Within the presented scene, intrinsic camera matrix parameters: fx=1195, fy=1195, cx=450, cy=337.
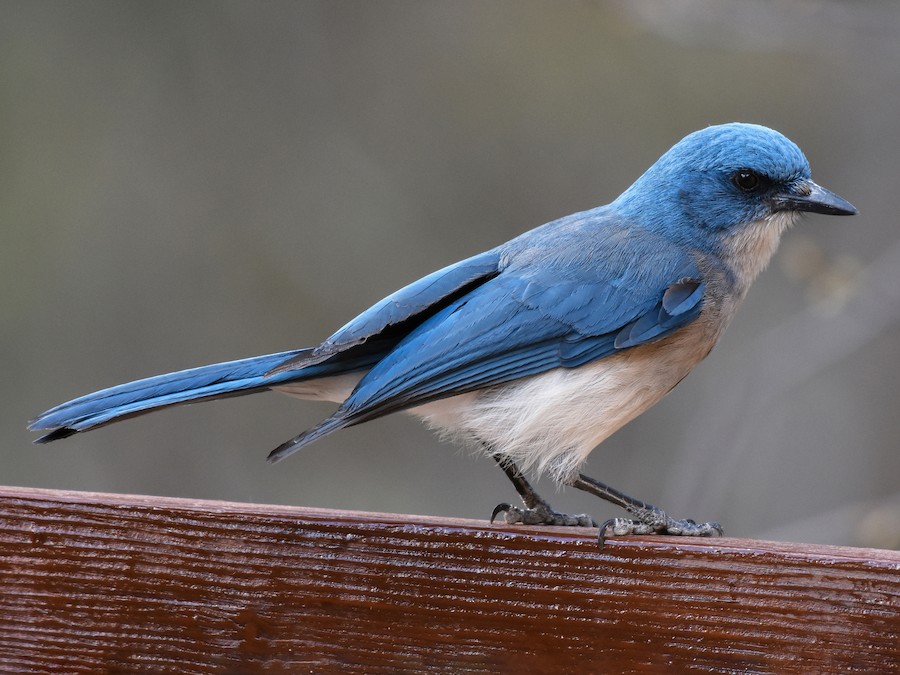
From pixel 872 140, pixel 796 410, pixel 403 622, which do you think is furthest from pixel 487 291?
pixel 872 140

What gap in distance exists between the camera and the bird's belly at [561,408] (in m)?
3.69

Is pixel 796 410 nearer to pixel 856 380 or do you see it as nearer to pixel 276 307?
pixel 856 380

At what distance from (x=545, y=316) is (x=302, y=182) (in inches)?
212

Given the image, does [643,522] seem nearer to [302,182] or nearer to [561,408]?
[561,408]

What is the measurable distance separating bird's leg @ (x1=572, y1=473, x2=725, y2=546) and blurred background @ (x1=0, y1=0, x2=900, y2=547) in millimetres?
4182

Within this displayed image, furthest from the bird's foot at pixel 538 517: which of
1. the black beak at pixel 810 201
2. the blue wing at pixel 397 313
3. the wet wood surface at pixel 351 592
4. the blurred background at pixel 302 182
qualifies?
the blurred background at pixel 302 182

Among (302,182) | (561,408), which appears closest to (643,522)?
(561,408)

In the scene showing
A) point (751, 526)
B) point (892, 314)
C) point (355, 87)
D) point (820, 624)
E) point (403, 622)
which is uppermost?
point (355, 87)

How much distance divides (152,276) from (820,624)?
23.4ft

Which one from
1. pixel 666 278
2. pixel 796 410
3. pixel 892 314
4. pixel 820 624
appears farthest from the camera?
pixel 796 410

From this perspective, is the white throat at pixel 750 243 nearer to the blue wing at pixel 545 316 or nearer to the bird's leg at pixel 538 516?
the blue wing at pixel 545 316

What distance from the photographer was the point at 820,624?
2.30m

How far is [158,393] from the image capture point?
10.5ft

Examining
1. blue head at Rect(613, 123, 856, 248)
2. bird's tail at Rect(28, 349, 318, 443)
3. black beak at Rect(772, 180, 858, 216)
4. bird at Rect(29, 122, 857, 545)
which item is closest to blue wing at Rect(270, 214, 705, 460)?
bird at Rect(29, 122, 857, 545)
